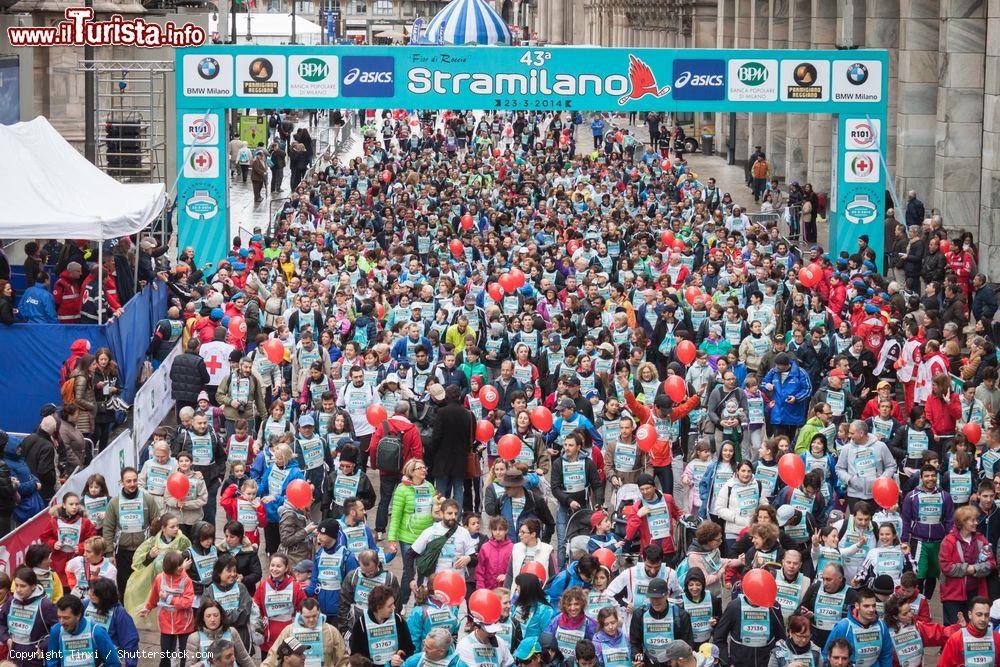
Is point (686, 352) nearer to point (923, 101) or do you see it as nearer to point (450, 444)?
point (450, 444)

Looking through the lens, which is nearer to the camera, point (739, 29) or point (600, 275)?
point (600, 275)

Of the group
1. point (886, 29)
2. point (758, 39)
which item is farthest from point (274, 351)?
point (758, 39)

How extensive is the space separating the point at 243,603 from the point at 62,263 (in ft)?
39.8

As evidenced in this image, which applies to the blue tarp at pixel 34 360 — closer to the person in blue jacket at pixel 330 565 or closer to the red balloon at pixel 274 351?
the red balloon at pixel 274 351

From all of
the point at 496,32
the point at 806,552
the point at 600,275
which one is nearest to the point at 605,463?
the point at 806,552

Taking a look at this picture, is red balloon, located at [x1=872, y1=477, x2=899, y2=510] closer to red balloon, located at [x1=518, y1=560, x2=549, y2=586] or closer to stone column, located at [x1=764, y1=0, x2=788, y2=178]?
red balloon, located at [x1=518, y1=560, x2=549, y2=586]

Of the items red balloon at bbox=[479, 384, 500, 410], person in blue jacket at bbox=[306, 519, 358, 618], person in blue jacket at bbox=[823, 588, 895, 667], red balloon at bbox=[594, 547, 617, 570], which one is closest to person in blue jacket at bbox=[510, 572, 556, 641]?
red balloon at bbox=[594, 547, 617, 570]

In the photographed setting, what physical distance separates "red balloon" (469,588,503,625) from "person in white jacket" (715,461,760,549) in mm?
3544

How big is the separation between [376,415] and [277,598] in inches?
169

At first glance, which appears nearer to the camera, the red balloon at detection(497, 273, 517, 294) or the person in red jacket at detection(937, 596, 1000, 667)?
the person in red jacket at detection(937, 596, 1000, 667)

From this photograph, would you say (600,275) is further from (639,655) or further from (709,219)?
(639,655)

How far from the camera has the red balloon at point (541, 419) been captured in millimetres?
14531

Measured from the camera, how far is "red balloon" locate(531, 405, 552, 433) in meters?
14.5

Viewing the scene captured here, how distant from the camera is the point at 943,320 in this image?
2119cm
